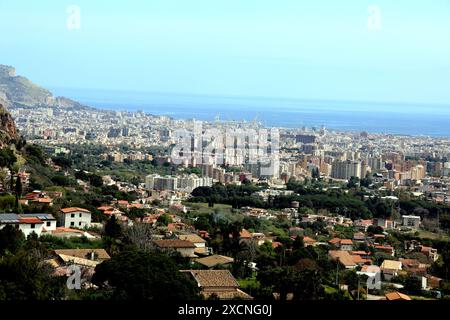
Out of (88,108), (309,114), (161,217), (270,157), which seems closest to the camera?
(161,217)

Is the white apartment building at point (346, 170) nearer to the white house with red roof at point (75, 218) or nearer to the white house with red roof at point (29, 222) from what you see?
the white house with red roof at point (75, 218)

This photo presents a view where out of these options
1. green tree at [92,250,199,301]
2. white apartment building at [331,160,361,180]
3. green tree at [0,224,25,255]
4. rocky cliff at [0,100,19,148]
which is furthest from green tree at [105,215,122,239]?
white apartment building at [331,160,361,180]

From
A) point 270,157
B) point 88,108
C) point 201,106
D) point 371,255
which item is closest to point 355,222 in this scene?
point 371,255

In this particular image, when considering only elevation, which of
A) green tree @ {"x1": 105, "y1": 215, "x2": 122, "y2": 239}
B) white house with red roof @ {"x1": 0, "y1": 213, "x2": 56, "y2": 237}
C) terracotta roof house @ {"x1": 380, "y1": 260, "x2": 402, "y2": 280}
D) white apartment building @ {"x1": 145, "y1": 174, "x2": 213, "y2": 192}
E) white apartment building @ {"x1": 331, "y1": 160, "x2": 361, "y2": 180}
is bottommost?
white apartment building @ {"x1": 331, "y1": 160, "x2": 361, "y2": 180}

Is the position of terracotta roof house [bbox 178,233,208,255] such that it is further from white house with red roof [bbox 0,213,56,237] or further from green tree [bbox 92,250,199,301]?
green tree [bbox 92,250,199,301]

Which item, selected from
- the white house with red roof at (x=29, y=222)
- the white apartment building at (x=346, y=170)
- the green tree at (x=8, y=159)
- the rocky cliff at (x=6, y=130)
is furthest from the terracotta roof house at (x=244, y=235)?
the white apartment building at (x=346, y=170)

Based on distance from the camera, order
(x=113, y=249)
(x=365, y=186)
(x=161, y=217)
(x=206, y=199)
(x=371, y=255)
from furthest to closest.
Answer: (x=365, y=186) < (x=206, y=199) < (x=161, y=217) < (x=371, y=255) < (x=113, y=249)

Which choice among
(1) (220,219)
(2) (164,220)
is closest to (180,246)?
(2) (164,220)

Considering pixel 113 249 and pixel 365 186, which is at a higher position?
pixel 113 249

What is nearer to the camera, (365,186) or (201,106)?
(365,186)

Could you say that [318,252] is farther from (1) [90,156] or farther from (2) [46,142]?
(2) [46,142]
